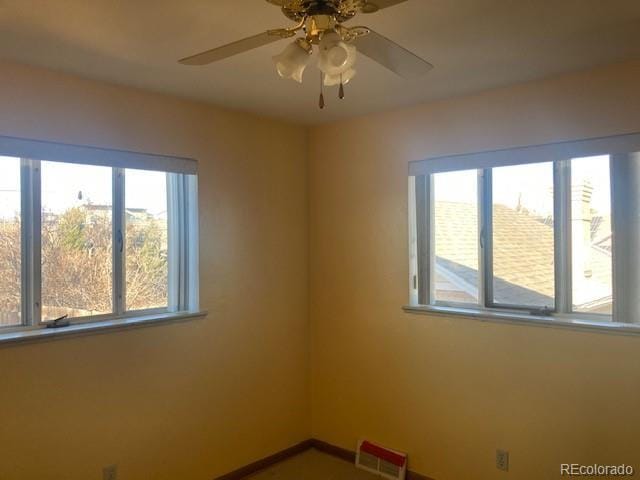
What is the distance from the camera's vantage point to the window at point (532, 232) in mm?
2334

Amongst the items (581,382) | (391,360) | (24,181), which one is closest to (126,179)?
(24,181)

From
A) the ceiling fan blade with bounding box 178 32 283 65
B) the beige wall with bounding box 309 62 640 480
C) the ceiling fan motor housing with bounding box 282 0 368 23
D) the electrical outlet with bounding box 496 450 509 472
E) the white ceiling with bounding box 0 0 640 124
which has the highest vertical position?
the white ceiling with bounding box 0 0 640 124

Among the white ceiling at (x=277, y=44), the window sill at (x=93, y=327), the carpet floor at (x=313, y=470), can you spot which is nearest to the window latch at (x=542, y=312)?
the white ceiling at (x=277, y=44)

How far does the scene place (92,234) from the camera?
8.20 ft

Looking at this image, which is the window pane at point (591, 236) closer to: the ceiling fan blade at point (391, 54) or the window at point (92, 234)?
the ceiling fan blade at point (391, 54)

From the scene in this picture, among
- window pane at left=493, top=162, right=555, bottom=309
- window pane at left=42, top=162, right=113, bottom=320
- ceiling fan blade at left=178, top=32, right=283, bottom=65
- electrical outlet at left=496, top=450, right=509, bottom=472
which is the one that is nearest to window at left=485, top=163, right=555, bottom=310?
window pane at left=493, top=162, right=555, bottom=309

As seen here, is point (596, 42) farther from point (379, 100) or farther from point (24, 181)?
point (24, 181)

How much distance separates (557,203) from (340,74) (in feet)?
5.47

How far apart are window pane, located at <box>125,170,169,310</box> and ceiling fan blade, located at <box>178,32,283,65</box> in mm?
1309

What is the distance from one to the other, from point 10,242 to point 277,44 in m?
1.50

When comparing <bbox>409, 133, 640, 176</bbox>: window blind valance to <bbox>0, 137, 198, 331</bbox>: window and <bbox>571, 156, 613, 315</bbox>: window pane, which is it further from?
<bbox>0, 137, 198, 331</bbox>: window

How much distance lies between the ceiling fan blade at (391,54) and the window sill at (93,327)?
1.79 meters

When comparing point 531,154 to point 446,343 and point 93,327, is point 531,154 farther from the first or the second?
point 93,327

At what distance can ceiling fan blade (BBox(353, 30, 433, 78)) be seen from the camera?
1.39 m
